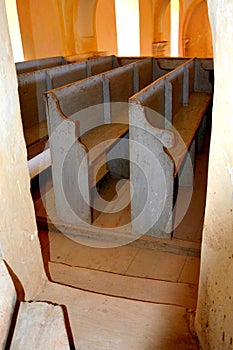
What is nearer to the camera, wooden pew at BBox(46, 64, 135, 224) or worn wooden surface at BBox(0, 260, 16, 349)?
worn wooden surface at BBox(0, 260, 16, 349)

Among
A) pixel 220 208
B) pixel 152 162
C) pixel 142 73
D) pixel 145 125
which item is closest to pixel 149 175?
pixel 152 162

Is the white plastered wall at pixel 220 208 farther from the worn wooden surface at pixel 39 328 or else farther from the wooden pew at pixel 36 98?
the wooden pew at pixel 36 98

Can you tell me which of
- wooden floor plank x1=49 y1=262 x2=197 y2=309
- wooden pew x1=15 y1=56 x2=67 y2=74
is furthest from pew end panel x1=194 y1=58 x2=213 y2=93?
wooden floor plank x1=49 y1=262 x2=197 y2=309

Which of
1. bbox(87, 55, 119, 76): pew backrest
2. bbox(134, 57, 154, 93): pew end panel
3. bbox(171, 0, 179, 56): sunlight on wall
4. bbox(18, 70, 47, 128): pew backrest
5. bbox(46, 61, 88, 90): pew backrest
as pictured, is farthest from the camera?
bbox(171, 0, 179, 56): sunlight on wall

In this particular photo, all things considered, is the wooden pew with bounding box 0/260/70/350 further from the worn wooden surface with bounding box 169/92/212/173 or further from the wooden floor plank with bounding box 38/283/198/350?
the worn wooden surface with bounding box 169/92/212/173

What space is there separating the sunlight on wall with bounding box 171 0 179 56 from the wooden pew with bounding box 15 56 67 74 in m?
7.67

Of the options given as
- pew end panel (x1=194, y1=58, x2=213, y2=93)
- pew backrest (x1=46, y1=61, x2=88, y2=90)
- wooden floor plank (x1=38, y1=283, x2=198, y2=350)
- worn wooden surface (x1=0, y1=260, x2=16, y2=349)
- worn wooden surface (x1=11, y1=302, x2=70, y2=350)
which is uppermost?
pew backrest (x1=46, y1=61, x2=88, y2=90)

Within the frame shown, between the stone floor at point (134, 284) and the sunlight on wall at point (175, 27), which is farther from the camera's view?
the sunlight on wall at point (175, 27)

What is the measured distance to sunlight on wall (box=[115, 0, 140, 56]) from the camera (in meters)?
8.04

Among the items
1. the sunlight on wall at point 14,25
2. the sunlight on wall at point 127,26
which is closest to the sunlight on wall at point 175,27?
the sunlight on wall at point 127,26

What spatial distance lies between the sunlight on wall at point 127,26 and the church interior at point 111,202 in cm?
175

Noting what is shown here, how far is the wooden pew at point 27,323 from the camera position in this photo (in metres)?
1.31

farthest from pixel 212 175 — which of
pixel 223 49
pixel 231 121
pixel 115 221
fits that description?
pixel 115 221

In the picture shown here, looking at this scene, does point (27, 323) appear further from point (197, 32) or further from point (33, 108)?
point (197, 32)
